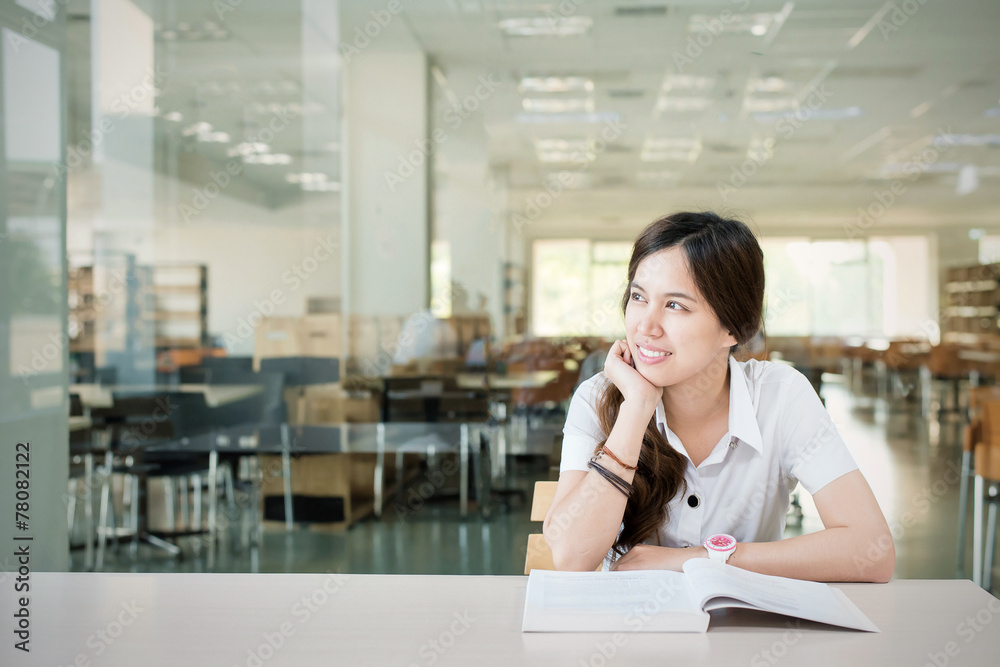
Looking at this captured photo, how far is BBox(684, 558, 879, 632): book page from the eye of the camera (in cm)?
101

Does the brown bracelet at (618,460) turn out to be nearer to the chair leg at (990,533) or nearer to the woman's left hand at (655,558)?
the woman's left hand at (655,558)

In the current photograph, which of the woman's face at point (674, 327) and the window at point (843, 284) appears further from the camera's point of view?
the window at point (843, 284)

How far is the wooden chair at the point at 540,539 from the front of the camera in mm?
1584

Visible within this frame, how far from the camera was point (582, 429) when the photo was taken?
1.50 m

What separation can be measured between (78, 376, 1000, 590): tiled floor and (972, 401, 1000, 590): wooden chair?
0.20ft

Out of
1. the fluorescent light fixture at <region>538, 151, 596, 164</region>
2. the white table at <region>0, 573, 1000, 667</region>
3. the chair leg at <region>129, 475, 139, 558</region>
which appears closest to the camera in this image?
the white table at <region>0, 573, 1000, 667</region>

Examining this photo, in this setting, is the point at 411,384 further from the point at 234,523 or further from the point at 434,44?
the point at 434,44

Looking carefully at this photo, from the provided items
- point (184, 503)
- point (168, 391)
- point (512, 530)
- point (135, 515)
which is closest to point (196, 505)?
point (184, 503)

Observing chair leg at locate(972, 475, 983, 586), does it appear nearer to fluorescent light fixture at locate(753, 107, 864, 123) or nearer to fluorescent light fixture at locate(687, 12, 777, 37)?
fluorescent light fixture at locate(753, 107, 864, 123)

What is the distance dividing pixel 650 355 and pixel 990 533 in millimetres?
3057

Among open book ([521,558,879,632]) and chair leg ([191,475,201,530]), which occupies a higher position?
open book ([521,558,879,632])

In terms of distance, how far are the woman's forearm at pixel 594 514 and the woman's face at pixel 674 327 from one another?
0.11 m

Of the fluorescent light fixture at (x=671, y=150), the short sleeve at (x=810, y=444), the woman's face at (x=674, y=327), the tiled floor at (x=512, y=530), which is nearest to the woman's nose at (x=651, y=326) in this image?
the woman's face at (x=674, y=327)

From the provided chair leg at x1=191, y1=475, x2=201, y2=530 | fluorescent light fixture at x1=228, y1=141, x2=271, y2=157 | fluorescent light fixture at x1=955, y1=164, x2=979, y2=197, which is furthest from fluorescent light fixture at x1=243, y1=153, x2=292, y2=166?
fluorescent light fixture at x1=955, y1=164, x2=979, y2=197
